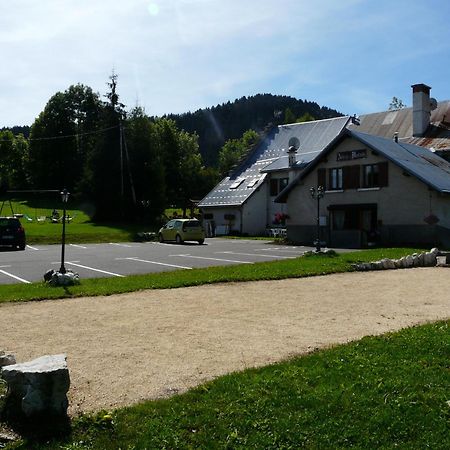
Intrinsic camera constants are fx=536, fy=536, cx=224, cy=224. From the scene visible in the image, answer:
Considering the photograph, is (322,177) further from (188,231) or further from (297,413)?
(297,413)

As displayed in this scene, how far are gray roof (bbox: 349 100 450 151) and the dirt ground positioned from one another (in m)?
26.1

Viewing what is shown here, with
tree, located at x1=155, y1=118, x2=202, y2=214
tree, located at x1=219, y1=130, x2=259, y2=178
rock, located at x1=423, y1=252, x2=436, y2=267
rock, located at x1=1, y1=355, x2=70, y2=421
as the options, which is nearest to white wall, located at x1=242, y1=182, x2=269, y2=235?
tree, located at x1=155, y1=118, x2=202, y2=214

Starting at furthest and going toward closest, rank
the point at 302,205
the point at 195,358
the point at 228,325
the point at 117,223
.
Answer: the point at 117,223 → the point at 302,205 → the point at 228,325 → the point at 195,358

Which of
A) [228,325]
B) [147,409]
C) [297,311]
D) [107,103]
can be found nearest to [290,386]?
[147,409]

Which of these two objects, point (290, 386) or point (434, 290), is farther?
point (434, 290)

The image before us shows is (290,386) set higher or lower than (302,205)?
lower

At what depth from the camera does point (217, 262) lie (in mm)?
19422

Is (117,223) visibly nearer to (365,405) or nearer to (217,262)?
(217,262)

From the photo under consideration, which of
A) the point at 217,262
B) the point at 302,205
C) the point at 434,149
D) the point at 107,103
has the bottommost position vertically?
the point at 217,262

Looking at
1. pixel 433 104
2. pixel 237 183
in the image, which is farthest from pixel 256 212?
pixel 433 104

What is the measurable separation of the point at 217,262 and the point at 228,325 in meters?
11.3

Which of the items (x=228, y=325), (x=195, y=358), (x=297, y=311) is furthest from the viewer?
(x=297, y=311)

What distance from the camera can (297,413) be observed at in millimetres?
4422

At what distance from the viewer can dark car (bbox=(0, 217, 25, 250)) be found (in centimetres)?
2769
